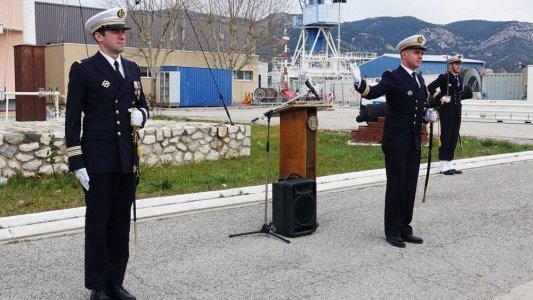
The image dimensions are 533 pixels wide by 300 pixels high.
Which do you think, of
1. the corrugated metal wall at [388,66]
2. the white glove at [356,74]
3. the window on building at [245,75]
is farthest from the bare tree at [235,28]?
the white glove at [356,74]

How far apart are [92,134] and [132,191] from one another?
546mm

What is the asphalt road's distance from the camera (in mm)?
4875

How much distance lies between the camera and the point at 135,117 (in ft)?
14.5

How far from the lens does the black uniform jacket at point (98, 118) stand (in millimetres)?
4211

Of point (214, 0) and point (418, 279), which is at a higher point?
point (214, 0)

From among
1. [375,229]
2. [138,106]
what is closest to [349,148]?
[375,229]

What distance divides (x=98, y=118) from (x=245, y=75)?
50.2 metres

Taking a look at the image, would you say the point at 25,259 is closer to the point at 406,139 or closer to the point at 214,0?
the point at 406,139

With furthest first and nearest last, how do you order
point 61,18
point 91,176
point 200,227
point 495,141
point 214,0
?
point 214,0, point 61,18, point 495,141, point 200,227, point 91,176

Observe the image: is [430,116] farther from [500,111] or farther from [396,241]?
[500,111]

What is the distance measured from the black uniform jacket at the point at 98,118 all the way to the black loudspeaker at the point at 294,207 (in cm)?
235

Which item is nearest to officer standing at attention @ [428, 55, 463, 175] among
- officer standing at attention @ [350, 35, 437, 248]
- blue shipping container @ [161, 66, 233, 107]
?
officer standing at attention @ [350, 35, 437, 248]

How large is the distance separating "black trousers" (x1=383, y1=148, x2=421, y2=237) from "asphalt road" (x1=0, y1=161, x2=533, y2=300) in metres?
0.25

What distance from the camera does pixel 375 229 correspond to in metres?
7.05
